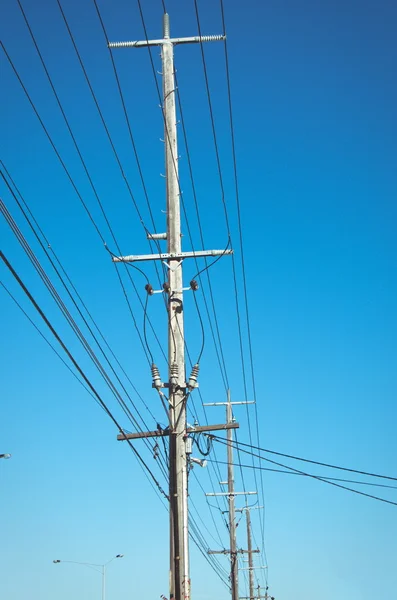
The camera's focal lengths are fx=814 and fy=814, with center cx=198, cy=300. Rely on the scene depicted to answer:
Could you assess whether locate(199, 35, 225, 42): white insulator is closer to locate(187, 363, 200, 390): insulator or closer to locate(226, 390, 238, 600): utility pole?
locate(187, 363, 200, 390): insulator

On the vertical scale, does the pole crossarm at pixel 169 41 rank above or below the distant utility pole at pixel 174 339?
above

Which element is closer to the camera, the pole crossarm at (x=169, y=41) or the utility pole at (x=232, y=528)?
the pole crossarm at (x=169, y=41)

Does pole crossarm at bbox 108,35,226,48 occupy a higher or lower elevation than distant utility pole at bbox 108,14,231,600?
higher

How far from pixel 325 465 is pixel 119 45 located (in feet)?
39.7

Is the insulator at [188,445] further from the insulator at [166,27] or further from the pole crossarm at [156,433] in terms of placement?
the insulator at [166,27]

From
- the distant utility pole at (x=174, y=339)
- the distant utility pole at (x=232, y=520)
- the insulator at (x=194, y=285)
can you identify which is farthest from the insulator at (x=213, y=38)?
the distant utility pole at (x=232, y=520)

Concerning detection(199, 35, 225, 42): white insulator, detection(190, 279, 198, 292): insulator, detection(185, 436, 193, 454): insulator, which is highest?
detection(199, 35, 225, 42): white insulator

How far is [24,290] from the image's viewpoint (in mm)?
10883

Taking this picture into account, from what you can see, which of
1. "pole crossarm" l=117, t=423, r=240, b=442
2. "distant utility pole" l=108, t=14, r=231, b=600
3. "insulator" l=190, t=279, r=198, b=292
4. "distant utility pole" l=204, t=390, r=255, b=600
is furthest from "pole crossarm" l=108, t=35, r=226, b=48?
"distant utility pole" l=204, t=390, r=255, b=600

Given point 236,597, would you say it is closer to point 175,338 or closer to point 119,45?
point 175,338

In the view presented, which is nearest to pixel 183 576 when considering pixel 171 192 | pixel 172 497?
pixel 172 497

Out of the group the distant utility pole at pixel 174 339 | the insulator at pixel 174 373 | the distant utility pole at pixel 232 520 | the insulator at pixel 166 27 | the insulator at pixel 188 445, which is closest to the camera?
the distant utility pole at pixel 174 339

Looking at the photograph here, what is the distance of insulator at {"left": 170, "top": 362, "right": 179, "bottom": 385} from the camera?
17344mm

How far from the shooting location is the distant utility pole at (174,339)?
16406 millimetres
